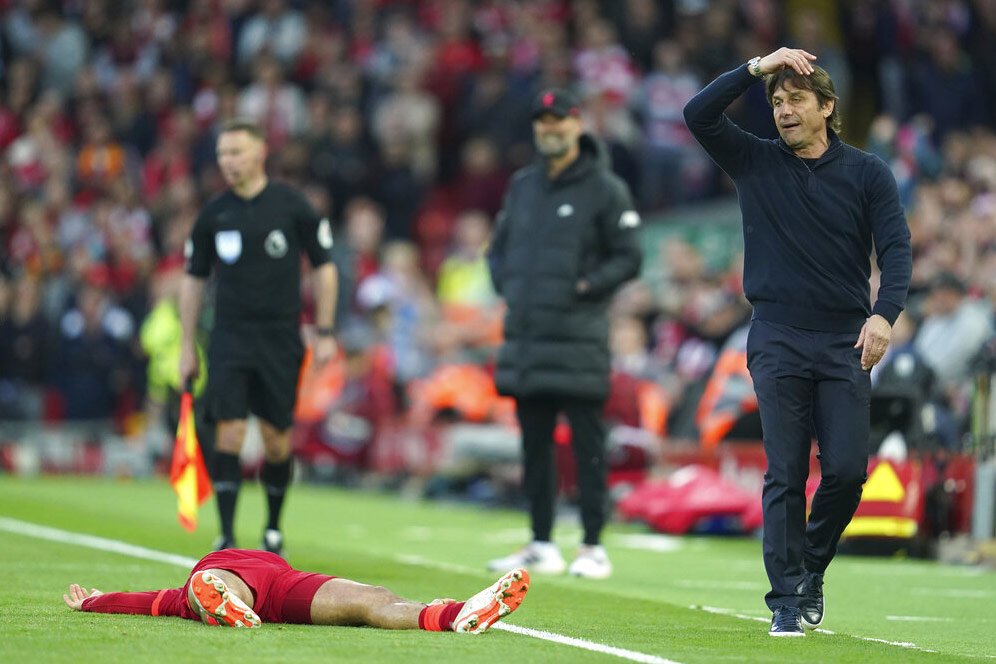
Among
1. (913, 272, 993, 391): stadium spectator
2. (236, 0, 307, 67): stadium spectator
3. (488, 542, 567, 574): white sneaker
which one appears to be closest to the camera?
(488, 542, 567, 574): white sneaker

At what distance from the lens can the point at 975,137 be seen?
767 inches

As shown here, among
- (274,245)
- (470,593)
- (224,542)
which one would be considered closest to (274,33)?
(274,245)

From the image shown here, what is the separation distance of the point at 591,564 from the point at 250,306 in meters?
2.41

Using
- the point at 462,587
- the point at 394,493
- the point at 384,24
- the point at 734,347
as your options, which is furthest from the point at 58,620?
the point at 384,24

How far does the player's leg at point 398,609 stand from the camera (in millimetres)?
7035

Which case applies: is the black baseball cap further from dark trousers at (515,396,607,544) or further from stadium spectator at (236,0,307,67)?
stadium spectator at (236,0,307,67)

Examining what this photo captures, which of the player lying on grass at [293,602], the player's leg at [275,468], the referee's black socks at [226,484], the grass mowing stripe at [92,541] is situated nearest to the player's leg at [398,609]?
the player lying on grass at [293,602]

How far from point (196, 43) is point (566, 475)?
1222cm

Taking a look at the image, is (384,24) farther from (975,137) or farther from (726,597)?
(726,597)

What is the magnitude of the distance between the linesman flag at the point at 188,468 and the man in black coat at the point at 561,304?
1.81 metres

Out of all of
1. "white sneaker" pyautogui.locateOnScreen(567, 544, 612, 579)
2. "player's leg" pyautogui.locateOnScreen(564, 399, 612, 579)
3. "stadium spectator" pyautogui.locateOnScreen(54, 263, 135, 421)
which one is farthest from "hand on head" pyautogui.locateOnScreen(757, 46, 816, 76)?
"stadium spectator" pyautogui.locateOnScreen(54, 263, 135, 421)

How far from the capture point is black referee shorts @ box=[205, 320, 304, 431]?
1109 cm

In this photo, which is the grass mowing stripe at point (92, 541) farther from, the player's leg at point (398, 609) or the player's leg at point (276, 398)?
the player's leg at point (398, 609)

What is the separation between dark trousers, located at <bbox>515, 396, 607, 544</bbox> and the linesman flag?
1896mm
